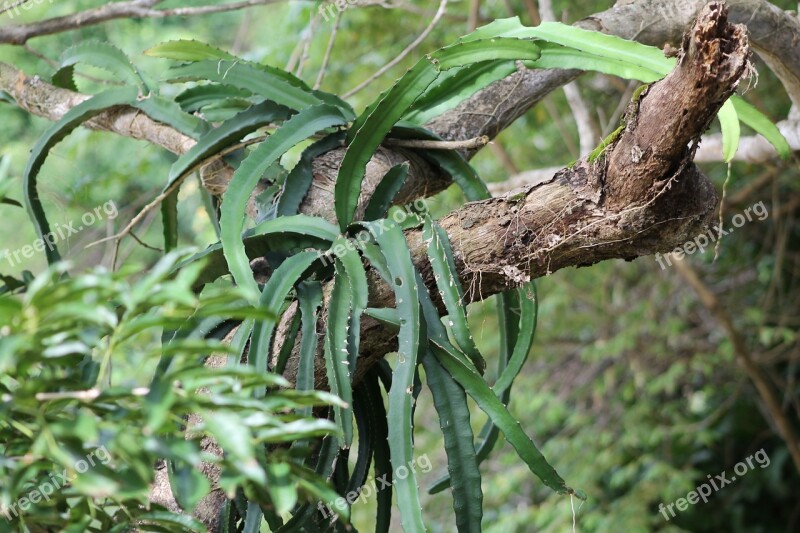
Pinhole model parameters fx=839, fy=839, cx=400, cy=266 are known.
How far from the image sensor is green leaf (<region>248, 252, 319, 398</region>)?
1032mm

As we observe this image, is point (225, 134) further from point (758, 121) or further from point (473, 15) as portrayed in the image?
point (473, 15)

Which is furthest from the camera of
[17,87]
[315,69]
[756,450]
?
[756,450]

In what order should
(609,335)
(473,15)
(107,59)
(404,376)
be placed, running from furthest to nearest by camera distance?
(609,335)
(473,15)
(107,59)
(404,376)

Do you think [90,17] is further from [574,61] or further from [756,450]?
[756,450]

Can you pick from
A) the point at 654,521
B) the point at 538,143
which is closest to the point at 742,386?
the point at 654,521

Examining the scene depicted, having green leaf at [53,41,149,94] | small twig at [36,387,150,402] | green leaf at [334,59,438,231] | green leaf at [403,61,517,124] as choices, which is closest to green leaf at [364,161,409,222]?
green leaf at [334,59,438,231]

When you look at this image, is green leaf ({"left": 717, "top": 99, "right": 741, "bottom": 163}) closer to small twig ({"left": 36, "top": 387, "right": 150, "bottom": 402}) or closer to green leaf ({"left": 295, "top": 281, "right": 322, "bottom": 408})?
green leaf ({"left": 295, "top": 281, "right": 322, "bottom": 408})

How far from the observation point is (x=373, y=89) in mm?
3111

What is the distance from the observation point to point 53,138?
148 cm

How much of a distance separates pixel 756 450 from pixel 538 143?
1.53 m

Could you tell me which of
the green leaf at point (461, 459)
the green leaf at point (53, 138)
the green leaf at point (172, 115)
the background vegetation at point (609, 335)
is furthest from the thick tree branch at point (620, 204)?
the background vegetation at point (609, 335)

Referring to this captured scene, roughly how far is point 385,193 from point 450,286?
253 mm

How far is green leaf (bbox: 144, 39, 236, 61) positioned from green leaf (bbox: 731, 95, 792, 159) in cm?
83

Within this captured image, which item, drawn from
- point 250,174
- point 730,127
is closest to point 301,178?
point 250,174
